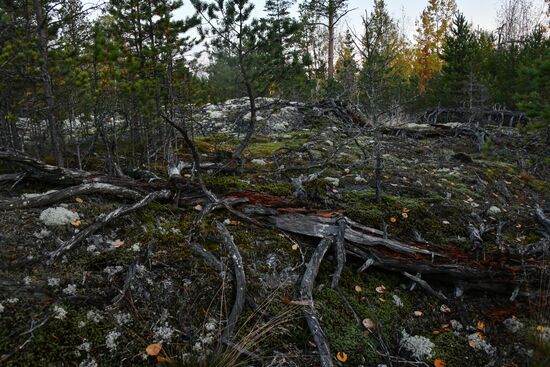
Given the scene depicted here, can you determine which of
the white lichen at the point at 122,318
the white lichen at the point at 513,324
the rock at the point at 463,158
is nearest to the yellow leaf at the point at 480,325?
the white lichen at the point at 513,324

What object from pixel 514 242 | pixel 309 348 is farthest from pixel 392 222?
pixel 309 348

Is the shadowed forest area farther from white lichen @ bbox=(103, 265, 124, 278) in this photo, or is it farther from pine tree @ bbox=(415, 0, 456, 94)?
pine tree @ bbox=(415, 0, 456, 94)

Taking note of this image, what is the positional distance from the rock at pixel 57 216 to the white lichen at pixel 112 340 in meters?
1.29

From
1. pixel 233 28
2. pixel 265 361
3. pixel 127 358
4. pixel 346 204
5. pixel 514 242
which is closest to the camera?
pixel 127 358

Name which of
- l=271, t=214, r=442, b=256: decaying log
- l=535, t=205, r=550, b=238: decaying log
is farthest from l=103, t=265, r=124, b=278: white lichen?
l=535, t=205, r=550, b=238: decaying log

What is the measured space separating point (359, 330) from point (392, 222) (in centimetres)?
184

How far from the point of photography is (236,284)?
2.70 m

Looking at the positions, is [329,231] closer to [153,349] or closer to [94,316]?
[153,349]

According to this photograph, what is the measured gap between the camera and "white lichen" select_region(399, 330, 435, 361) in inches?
102

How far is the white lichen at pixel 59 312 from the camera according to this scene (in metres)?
2.11

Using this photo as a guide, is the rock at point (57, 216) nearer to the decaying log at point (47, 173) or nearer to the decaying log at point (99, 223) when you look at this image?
the decaying log at point (99, 223)

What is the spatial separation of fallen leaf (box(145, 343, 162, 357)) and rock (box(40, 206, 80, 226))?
151 cm

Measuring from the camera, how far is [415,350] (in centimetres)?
262

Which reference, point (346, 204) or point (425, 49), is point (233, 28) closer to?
point (346, 204)
